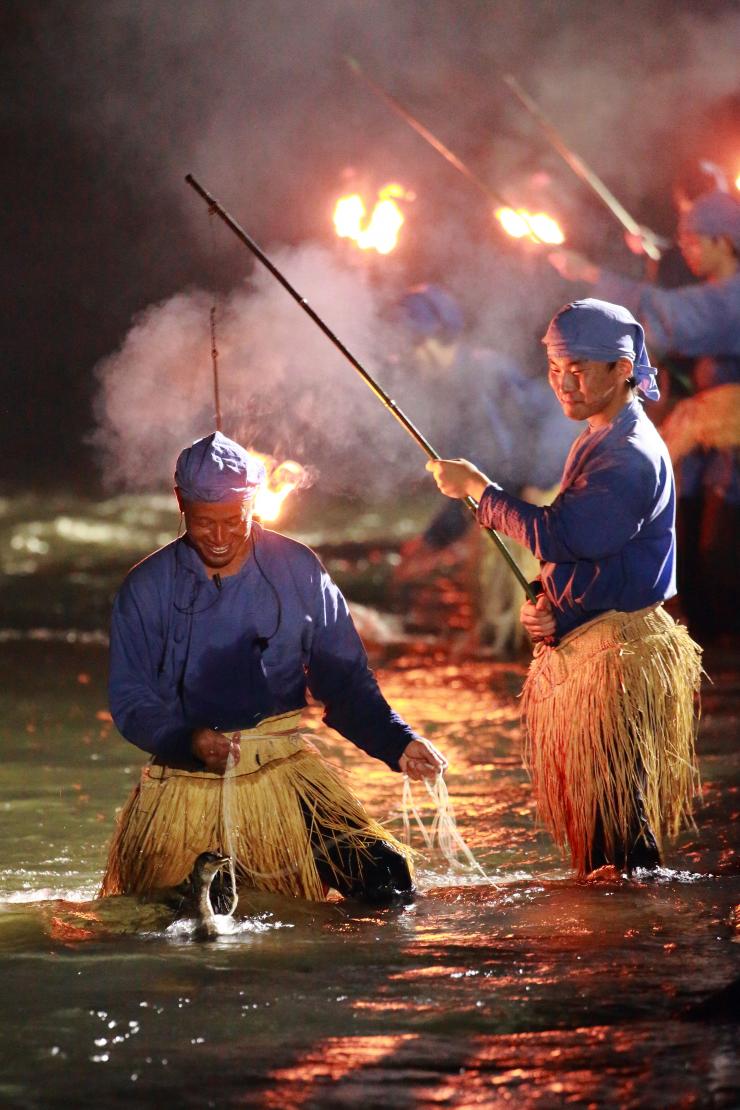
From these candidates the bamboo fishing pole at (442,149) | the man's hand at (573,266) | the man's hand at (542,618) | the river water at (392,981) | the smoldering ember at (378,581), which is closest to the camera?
the river water at (392,981)

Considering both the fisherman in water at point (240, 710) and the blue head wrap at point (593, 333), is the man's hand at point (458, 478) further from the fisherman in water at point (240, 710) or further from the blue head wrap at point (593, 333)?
the fisherman in water at point (240, 710)

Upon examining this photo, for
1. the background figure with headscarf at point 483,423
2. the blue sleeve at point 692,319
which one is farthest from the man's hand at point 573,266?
the background figure with headscarf at point 483,423

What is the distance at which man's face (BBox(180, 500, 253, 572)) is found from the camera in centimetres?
536

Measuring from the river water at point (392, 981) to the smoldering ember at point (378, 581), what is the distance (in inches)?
0.7

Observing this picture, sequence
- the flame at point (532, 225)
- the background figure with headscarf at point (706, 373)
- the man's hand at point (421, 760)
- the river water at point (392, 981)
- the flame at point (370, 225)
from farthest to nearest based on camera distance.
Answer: the flame at point (532, 225) < the background figure with headscarf at point (706, 373) < the flame at point (370, 225) < the man's hand at point (421, 760) < the river water at point (392, 981)

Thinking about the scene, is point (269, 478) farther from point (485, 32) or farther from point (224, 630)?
point (485, 32)

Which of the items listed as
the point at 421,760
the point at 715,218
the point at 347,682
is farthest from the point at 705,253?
the point at 421,760

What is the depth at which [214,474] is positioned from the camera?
529cm

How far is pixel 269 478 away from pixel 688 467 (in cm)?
633

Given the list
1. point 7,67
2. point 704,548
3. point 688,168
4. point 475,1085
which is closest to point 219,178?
point 7,67

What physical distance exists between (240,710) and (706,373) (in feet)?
24.8

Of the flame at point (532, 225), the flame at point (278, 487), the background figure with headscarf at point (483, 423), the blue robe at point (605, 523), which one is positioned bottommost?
the blue robe at point (605, 523)

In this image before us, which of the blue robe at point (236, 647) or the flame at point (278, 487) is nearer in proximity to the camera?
the blue robe at point (236, 647)

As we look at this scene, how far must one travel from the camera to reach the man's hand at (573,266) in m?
11.2
